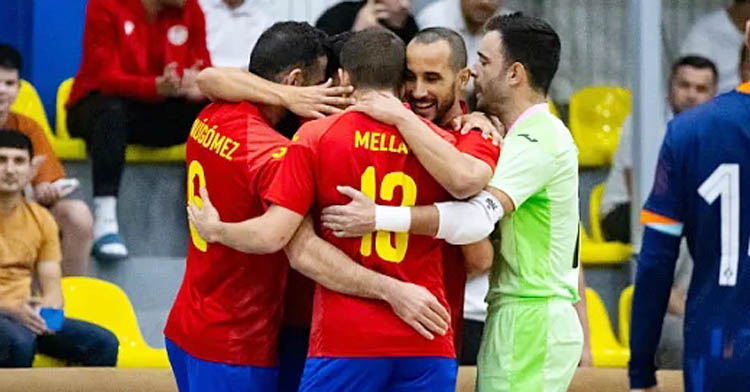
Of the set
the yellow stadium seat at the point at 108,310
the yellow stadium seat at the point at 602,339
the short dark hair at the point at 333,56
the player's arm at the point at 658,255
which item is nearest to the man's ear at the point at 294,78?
the short dark hair at the point at 333,56

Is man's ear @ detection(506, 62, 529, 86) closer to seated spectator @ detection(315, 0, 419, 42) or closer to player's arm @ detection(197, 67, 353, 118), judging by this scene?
player's arm @ detection(197, 67, 353, 118)

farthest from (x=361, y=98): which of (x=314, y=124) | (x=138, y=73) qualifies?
(x=138, y=73)

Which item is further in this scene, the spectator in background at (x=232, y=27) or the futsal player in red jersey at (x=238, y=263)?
the spectator in background at (x=232, y=27)

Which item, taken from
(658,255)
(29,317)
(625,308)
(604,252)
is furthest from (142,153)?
(658,255)

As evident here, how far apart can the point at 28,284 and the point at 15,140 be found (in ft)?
2.35

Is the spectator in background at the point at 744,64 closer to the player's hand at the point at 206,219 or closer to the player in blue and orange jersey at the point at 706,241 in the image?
the player in blue and orange jersey at the point at 706,241

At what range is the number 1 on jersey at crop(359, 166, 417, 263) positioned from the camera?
4.43m

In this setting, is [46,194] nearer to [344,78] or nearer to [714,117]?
[344,78]

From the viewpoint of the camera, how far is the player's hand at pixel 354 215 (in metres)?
4.37

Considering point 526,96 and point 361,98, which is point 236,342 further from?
point 526,96

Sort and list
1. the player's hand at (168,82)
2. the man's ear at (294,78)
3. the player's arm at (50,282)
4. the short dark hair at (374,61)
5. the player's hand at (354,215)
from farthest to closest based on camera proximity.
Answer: the player's hand at (168,82)
the player's arm at (50,282)
the man's ear at (294,78)
the short dark hair at (374,61)
the player's hand at (354,215)

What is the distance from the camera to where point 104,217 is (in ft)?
24.3

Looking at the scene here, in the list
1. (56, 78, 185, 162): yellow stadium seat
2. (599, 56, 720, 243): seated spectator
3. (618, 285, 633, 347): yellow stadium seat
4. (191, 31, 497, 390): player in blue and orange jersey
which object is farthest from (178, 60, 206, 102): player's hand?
(191, 31, 497, 390): player in blue and orange jersey

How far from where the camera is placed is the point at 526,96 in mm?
4824
